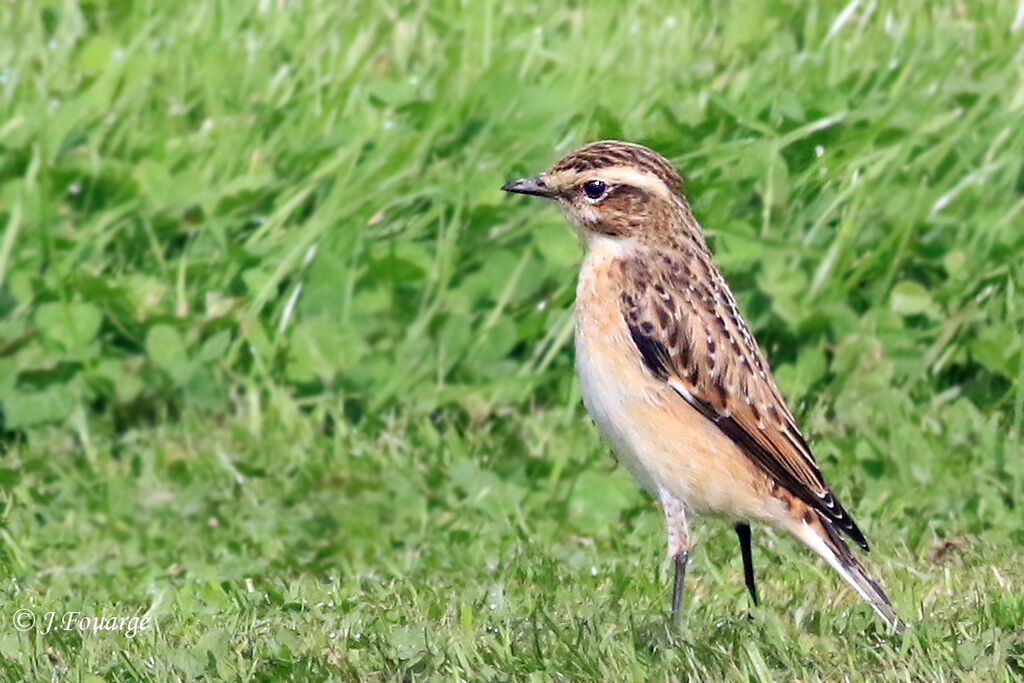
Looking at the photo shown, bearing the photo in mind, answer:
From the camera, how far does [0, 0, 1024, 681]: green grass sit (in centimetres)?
918

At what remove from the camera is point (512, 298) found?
421 inches

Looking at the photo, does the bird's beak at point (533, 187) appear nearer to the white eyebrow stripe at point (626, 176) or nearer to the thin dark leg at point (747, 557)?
the white eyebrow stripe at point (626, 176)

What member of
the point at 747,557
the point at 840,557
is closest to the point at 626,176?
the point at 747,557

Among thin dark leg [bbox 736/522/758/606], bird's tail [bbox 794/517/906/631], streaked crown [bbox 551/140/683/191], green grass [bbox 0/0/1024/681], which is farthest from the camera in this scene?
green grass [bbox 0/0/1024/681]

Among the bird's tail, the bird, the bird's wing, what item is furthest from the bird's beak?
the bird's tail

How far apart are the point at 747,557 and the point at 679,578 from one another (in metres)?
0.52

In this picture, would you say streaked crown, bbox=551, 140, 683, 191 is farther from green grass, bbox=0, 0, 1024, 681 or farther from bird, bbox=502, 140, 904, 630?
green grass, bbox=0, 0, 1024, 681

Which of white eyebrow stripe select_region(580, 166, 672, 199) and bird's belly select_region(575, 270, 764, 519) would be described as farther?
white eyebrow stripe select_region(580, 166, 672, 199)

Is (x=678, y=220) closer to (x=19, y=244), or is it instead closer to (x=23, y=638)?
(x=23, y=638)

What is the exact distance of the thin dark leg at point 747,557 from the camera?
24.6 ft

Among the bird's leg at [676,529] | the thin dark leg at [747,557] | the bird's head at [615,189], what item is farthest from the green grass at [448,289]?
the bird's head at [615,189]

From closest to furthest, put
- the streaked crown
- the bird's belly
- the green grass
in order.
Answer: the bird's belly < the streaked crown < the green grass

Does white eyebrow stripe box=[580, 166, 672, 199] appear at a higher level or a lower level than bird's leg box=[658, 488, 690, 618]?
higher

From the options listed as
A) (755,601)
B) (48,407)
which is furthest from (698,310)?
(48,407)
